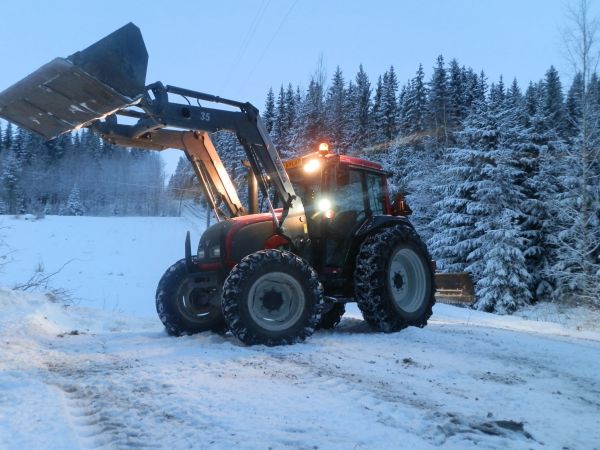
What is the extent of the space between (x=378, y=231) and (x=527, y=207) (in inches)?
861

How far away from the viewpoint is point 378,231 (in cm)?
735

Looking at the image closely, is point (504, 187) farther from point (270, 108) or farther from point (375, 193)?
point (270, 108)

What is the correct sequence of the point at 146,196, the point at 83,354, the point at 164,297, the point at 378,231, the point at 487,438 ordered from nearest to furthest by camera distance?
the point at 487,438 → the point at 83,354 → the point at 164,297 → the point at 378,231 → the point at 146,196

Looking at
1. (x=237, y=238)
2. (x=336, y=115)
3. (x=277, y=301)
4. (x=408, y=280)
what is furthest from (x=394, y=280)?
(x=336, y=115)

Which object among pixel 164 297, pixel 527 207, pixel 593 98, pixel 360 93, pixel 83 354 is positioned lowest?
pixel 83 354

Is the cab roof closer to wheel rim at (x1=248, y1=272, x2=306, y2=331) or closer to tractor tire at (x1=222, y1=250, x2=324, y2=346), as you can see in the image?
tractor tire at (x1=222, y1=250, x2=324, y2=346)

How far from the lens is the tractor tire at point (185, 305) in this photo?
685cm

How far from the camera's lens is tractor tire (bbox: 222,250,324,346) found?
567 cm

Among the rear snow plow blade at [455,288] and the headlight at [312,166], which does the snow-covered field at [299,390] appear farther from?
the rear snow plow blade at [455,288]

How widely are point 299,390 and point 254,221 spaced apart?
124 inches

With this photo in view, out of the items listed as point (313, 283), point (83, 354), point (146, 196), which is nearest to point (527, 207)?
point (313, 283)

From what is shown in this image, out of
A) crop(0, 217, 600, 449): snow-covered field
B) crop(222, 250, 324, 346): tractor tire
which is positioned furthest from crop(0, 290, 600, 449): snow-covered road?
crop(222, 250, 324, 346): tractor tire

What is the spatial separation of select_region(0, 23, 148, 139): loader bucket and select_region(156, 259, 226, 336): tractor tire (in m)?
2.43

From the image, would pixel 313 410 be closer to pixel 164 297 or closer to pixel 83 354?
pixel 83 354
